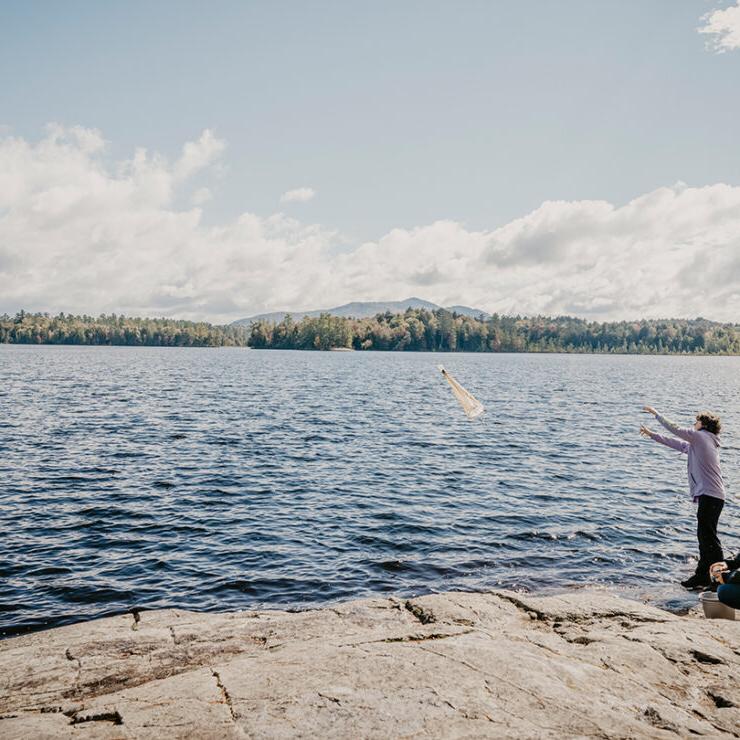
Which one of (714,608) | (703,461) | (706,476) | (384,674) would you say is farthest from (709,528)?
(384,674)

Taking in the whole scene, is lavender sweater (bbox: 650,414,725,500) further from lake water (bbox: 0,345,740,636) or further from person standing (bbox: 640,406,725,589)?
lake water (bbox: 0,345,740,636)

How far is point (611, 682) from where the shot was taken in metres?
7.88

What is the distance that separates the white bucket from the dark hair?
3.75m

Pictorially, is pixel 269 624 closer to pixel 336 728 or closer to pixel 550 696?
pixel 336 728

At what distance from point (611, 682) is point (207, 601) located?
364 inches

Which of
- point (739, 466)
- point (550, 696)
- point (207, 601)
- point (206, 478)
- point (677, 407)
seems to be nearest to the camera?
point (550, 696)

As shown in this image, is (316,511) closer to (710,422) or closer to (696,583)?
(696,583)

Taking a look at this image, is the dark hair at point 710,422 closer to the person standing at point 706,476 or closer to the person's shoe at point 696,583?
the person standing at point 706,476

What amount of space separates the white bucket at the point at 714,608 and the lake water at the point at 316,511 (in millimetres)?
1829

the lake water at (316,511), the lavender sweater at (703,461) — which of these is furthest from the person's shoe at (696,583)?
the lavender sweater at (703,461)

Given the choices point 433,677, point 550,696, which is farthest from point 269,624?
point 550,696

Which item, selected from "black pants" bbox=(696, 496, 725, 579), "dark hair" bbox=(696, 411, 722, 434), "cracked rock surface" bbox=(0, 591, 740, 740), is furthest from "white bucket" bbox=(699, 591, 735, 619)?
"dark hair" bbox=(696, 411, 722, 434)

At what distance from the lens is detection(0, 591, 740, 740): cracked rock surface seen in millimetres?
6637

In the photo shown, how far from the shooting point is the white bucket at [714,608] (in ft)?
38.1
